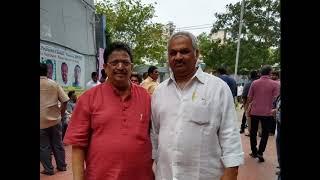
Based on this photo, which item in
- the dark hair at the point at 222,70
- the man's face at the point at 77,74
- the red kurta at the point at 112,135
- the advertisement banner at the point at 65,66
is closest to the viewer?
the red kurta at the point at 112,135

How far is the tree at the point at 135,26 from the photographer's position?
27375 mm

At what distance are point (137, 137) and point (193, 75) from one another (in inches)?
19.5

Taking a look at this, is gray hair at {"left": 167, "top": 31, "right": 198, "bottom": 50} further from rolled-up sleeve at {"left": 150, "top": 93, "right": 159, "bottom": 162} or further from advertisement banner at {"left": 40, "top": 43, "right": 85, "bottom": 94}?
advertisement banner at {"left": 40, "top": 43, "right": 85, "bottom": 94}

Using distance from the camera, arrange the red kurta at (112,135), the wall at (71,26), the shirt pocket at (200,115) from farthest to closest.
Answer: the wall at (71,26)
the red kurta at (112,135)
the shirt pocket at (200,115)

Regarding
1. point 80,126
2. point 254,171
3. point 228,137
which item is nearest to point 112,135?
point 80,126

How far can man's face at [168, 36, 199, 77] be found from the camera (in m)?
2.51

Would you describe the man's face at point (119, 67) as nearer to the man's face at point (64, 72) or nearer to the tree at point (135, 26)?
the man's face at point (64, 72)

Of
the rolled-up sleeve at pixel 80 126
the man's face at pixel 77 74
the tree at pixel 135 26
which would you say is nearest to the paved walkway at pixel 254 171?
the man's face at pixel 77 74

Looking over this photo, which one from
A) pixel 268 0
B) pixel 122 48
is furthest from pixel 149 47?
pixel 122 48

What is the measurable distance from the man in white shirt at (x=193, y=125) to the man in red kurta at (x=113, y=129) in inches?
4.5

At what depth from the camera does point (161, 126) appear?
8.34 ft

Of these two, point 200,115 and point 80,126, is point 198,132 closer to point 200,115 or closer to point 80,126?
point 200,115

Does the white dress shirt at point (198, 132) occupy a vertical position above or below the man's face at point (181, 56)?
below
